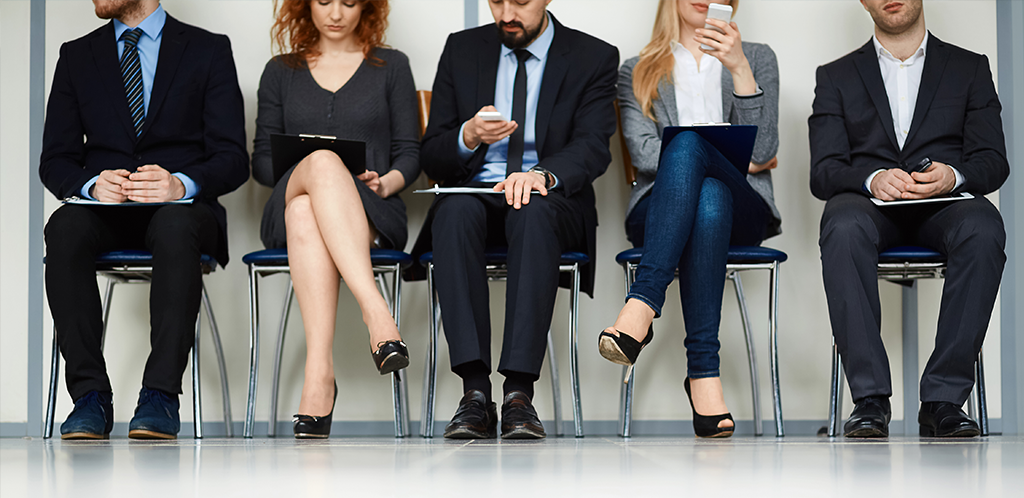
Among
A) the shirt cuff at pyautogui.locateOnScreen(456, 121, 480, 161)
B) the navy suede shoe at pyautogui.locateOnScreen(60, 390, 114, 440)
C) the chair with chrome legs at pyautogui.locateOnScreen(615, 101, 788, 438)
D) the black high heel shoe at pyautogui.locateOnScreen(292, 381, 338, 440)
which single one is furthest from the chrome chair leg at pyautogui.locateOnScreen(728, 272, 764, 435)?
the navy suede shoe at pyautogui.locateOnScreen(60, 390, 114, 440)

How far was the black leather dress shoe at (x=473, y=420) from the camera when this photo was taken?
1676mm

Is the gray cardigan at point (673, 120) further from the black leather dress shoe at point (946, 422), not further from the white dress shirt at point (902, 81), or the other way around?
the black leather dress shoe at point (946, 422)

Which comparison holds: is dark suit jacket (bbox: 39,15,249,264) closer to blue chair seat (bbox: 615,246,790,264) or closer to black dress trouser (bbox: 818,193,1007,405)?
blue chair seat (bbox: 615,246,790,264)

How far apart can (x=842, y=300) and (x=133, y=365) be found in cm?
216

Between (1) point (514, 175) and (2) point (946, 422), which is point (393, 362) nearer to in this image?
(1) point (514, 175)

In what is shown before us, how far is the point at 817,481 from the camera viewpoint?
829 millimetres

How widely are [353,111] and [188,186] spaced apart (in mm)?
555

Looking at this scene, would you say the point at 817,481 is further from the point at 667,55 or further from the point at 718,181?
the point at 667,55

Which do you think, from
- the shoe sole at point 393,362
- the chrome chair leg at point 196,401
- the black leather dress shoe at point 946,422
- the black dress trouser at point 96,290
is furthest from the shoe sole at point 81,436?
the black leather dress shoe at point 946,422

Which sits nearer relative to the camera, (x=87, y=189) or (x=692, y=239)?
(x=692, y=239)

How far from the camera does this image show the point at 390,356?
67.6 inches

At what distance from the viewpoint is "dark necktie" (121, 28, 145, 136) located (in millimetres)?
2398

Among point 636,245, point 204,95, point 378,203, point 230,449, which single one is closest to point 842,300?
point 636,245

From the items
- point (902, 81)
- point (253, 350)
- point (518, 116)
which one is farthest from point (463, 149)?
point (902, 81)
